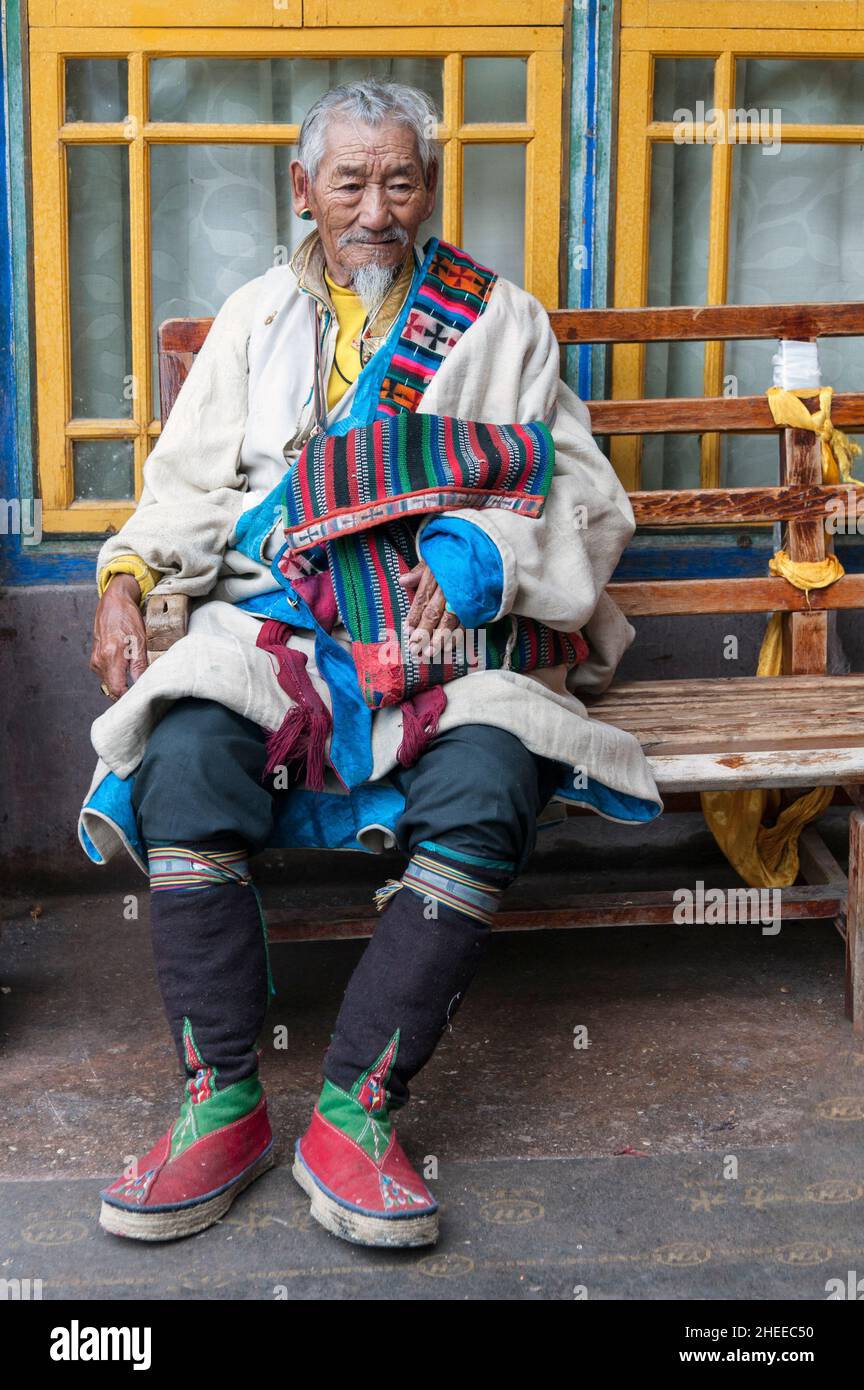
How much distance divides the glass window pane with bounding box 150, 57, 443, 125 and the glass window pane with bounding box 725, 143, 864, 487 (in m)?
0.87

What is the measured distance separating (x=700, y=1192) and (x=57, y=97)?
9.30 ft

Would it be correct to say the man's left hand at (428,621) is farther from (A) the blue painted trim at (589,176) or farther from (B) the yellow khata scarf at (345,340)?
(A) the blue painted trim at (589,176)

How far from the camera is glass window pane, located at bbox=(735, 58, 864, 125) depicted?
354 cm

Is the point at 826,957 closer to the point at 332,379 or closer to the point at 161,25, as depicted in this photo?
the point at 332,379

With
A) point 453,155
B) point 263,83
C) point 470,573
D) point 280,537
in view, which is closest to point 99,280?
point 263,83

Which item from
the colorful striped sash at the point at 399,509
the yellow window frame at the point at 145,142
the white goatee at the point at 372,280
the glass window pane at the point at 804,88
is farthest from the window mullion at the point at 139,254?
the glass window pane at the point at 804,88

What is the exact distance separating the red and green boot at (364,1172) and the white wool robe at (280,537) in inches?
19.6

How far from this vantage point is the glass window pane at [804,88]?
3.54 meters

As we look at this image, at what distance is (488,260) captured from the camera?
359 centimetres

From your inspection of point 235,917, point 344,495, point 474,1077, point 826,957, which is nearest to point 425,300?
point 344,495

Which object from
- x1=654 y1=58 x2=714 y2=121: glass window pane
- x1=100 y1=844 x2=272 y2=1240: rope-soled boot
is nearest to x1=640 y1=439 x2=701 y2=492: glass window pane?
x1=654 y1=58 x2=714 y2=121: glass window pane

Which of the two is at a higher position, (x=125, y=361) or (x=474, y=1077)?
(x=125, y=361)

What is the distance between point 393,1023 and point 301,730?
0.54 m

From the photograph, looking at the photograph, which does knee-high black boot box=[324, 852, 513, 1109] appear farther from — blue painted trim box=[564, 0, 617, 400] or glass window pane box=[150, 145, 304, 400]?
glass window pane box=[150, 145, 304, 400]
